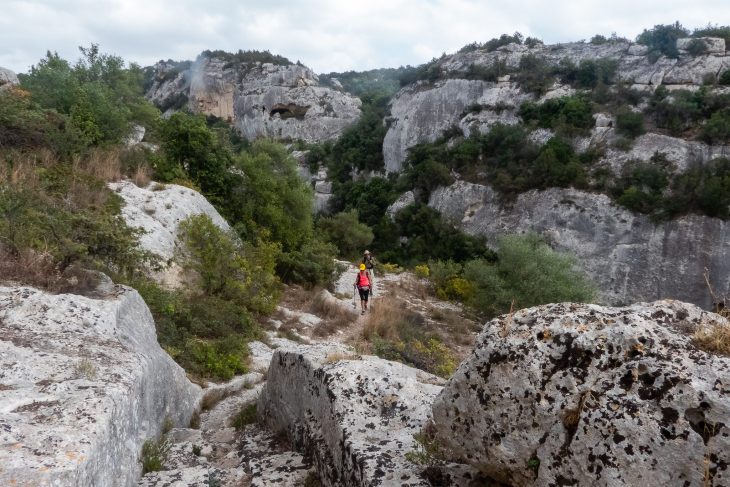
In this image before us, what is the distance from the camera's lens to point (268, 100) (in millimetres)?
67250

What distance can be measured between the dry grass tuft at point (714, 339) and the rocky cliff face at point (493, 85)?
40.4 m

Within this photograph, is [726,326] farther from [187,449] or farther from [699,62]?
[699,62]

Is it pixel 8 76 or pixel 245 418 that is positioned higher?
pixel 8 76

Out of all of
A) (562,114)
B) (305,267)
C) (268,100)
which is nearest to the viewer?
(305,267)

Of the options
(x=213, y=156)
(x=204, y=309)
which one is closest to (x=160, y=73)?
(x=213, y=156)

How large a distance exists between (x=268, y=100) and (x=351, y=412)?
68.2 meters

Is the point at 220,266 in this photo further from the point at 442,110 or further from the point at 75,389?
the point at 442,110

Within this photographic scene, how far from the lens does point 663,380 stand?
2398 millimetres

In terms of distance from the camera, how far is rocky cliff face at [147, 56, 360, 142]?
2581 inches

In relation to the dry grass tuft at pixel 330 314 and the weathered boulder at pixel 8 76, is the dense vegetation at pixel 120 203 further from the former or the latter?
the weathered boulder at pixel 8 76

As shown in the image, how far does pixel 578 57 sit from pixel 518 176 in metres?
17.7

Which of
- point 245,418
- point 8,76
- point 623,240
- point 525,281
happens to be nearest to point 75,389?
point 245,418

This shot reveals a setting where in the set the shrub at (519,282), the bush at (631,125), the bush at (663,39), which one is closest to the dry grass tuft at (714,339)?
the shrub at (519,282)

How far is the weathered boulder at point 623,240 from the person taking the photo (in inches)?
1107
